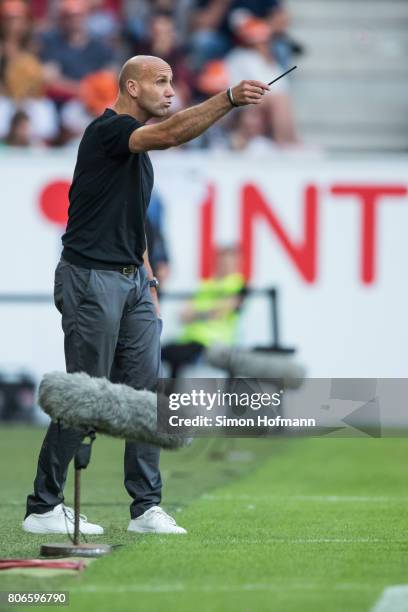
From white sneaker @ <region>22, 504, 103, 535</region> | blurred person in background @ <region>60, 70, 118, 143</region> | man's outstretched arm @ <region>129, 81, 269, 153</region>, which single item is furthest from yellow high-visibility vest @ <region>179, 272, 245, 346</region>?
man's outstretched arm @ <region>129, 81, 269, 153</region>

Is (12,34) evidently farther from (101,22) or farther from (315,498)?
(315,498)

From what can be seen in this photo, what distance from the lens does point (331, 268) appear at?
15.7 metres

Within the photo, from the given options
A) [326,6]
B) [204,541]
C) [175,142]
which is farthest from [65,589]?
[326,6]

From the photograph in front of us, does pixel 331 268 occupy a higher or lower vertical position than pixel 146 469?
higher

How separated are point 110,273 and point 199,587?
79.1 inches

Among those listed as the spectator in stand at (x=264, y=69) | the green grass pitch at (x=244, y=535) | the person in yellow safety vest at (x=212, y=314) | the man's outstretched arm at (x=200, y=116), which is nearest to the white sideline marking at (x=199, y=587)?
the green grass pitch at (x=244, y=535)

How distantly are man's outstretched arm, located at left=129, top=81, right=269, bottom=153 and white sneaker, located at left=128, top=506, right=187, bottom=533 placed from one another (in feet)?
6.29

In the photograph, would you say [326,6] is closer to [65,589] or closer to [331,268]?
[331,268]

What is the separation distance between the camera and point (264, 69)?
17734mm

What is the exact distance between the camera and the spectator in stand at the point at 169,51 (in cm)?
1742

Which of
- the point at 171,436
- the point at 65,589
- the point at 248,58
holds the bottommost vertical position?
the point at 65,589

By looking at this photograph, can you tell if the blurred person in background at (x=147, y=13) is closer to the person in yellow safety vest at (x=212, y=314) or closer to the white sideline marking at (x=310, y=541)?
the person in yellow safety vest at (x=212, y=314)

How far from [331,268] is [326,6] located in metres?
5.26

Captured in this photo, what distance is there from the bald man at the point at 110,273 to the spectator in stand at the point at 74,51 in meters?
10.6
